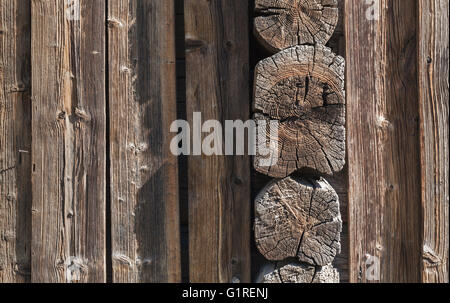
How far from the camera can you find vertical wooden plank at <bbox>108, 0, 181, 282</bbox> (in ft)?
6.33

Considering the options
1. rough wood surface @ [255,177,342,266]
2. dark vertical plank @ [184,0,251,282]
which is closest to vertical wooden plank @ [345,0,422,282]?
rough wood surface @ [255,177,342,266]

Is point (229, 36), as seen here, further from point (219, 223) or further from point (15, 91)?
point (15, 91)

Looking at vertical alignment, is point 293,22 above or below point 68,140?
above

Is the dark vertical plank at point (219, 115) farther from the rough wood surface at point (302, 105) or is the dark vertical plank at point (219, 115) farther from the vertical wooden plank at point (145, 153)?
the rough wood surface at point (302, 105)

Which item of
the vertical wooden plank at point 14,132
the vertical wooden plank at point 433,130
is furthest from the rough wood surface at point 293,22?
the vertical wooden plank at point 14,132

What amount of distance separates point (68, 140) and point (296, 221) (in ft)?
4.02

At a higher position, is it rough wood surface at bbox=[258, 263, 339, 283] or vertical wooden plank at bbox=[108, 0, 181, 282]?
vertical wooden plank at bbox=[108, 0, 181, 282]

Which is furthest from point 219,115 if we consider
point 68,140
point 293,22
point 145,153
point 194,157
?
point 68,140

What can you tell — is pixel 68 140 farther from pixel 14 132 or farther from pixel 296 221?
pixel 296 221

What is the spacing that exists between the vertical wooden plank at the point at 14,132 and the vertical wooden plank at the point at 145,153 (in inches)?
18.8

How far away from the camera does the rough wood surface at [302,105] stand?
5.07 feet

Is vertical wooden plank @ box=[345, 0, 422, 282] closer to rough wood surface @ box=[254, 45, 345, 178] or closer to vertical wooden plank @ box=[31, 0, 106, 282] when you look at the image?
rough wood surface @ box=[254, 45, 345, 178]

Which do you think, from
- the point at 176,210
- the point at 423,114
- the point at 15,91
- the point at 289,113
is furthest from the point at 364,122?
the point at 15,91

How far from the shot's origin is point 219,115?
6.27ft
